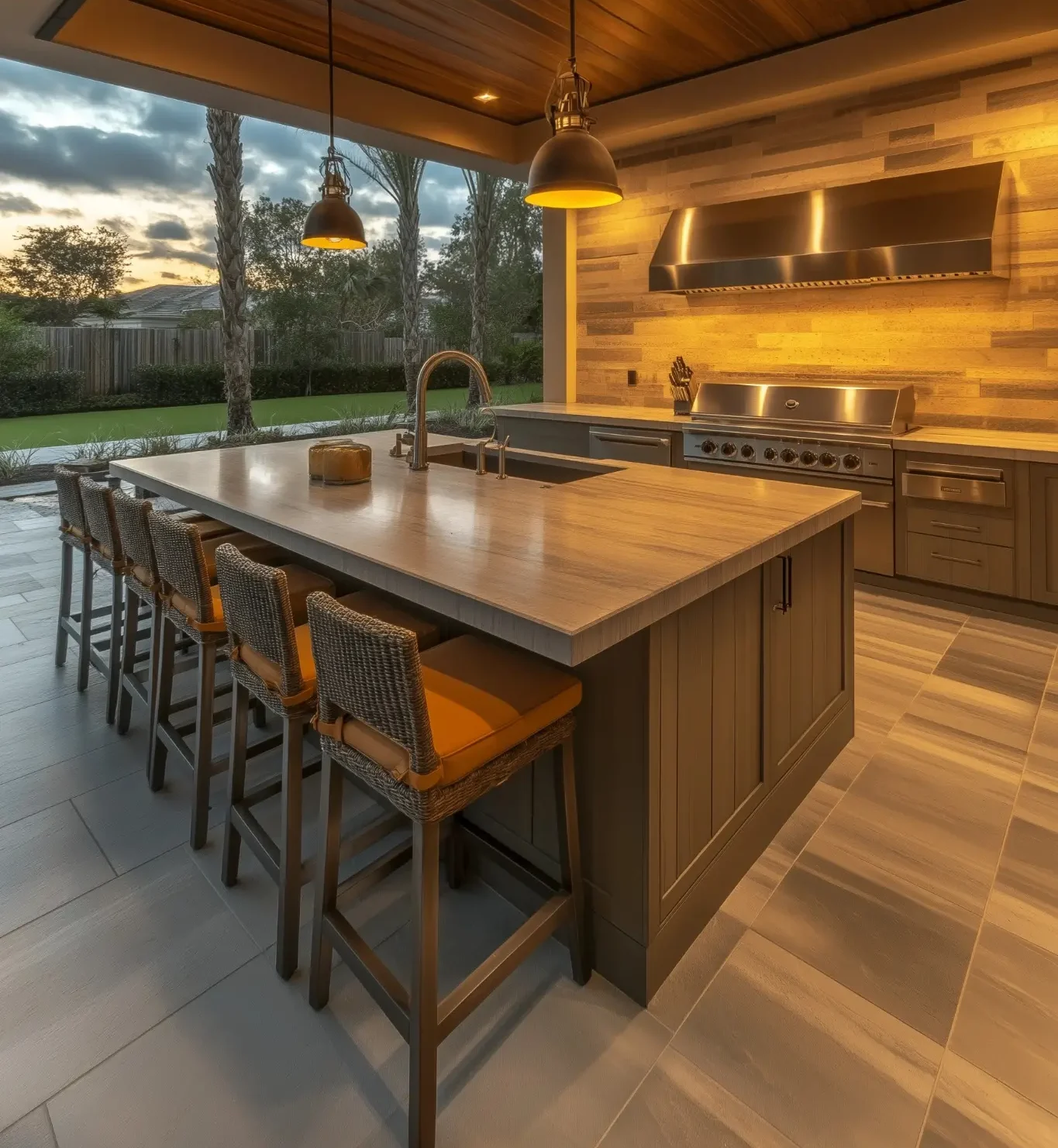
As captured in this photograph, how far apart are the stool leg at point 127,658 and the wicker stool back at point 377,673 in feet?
5.31

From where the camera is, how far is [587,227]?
586cm

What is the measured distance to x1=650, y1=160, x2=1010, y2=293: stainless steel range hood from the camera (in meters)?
3.81

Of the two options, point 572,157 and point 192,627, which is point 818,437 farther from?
point 192,627

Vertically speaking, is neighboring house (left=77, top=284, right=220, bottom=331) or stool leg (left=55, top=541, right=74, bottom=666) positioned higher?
neighboring house (left=77, top=284, right=220, bottom=331)

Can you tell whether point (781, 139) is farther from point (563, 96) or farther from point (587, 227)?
point (563, 96)

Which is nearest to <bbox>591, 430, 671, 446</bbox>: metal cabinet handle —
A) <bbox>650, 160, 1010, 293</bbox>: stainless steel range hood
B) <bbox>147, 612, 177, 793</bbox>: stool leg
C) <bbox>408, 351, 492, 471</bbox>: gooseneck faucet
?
<bbox>650, 160, 1010, 293</bbox>: stainless steel range hood

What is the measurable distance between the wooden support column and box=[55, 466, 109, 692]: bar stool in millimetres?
3956

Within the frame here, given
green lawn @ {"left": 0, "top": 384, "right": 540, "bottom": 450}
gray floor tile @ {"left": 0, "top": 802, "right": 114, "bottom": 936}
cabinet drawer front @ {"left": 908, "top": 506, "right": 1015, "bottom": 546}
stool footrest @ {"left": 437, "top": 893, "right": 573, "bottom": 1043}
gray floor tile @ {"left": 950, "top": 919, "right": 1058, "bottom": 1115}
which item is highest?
green lawn @ {"left": 0, "top": 384, "right": 540, "bottom": 450}

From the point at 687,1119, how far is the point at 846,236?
4.30 m

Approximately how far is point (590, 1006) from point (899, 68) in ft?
14.8

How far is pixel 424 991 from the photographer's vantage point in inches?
49.7

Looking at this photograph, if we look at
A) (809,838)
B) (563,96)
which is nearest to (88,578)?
(563,96)

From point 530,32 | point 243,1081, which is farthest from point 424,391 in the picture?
point 530,32

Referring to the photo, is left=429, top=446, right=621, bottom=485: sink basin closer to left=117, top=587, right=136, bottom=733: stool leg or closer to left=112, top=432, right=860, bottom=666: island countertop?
left=112, top=432, right=860, bottom=666: island countertop
